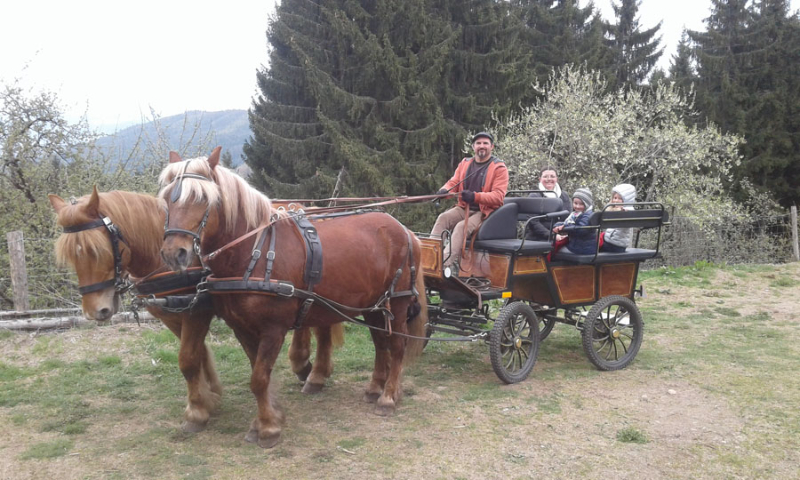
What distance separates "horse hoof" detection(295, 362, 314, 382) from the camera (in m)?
5.02

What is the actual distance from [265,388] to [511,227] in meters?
2.81

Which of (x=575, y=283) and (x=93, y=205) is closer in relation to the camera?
Answer: (x=93, y=205)

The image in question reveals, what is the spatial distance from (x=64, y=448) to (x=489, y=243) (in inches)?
144

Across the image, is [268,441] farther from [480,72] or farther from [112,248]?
[480,72]

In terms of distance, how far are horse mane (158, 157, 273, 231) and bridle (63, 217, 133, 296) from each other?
350 millimetres

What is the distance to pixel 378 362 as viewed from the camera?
4781 mm

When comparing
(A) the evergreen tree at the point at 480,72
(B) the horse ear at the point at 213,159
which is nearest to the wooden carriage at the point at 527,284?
(B) the horse ear at the point at 213,159

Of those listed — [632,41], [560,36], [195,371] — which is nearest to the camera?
[195,371]

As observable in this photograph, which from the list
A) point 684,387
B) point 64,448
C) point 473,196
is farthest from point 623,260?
point 64,448

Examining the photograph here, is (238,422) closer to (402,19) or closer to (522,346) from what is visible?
(522,346)

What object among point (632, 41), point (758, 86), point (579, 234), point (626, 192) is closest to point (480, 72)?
point (632, 41)

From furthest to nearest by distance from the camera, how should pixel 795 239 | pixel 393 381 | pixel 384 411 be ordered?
pixel 795 239 → pixel 393 381 → pixel 384 411

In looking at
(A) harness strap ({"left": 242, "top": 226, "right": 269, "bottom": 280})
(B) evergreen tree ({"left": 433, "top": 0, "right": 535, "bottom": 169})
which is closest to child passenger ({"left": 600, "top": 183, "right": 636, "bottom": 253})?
(A) harness strap ({"left": 242, "top": 226, "right": 269, "bottom": 280})

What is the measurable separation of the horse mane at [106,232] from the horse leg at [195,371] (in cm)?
57
